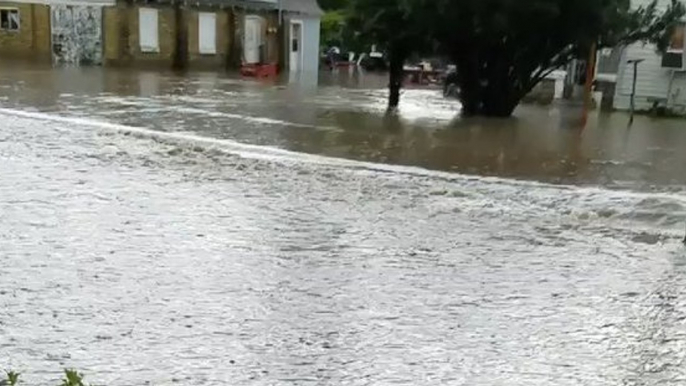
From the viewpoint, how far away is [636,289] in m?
6.01

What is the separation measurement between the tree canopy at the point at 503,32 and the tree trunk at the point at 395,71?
14 cm

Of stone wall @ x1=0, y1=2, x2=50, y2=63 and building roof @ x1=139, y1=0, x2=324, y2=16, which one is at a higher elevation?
building roof @ x1=139, y1=0, x2=324, y2=16

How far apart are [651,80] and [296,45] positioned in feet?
72.4

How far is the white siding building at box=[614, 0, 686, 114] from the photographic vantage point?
23644 millimetres

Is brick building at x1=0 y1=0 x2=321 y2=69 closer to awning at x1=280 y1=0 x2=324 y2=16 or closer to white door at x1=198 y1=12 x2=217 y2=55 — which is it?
white door at x1=198 y1=12 x2=217 y2=55

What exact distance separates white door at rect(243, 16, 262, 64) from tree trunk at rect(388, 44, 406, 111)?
20.2 m

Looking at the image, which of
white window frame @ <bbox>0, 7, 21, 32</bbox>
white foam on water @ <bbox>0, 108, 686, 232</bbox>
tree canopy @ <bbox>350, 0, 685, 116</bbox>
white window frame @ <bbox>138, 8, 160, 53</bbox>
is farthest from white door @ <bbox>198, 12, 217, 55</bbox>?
white foam on water @ <bbox>0, 108, 686, 232</bbox>

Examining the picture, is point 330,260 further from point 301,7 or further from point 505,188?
point 301,7

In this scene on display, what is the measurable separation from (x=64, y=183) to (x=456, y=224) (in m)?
3.76

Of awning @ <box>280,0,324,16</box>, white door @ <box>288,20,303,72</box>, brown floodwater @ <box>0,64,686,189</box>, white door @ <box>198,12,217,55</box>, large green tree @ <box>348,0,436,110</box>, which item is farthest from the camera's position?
white door @ <box>288,20,303,72</box>

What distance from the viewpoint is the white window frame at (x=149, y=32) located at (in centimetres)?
3569

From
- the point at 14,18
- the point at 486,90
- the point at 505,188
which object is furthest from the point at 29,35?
the point at 505,188

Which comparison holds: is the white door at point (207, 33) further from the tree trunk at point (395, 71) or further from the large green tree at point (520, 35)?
the large green tree at point (520, 35)

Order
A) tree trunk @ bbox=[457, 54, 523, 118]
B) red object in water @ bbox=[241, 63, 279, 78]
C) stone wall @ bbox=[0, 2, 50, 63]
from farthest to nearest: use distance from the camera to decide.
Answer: stone wall @ bbox=[0, 2, 50, 63] < red object in water @ bbox=[241, 63, 279, 78] < tree trunk @ bbox=[457, 54, 523, 118]
